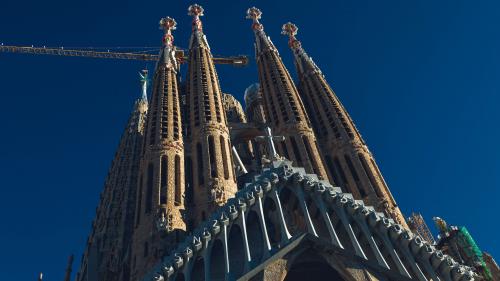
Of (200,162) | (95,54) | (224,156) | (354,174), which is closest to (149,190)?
(200,162)

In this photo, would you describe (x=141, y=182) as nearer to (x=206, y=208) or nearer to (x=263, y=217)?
(x=206, y=208)

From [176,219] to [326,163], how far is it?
10815 millimetres

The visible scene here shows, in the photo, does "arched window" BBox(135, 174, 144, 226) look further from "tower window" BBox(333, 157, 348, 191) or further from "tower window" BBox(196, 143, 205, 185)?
"tower window" BBox(333, 157, 348, 191)

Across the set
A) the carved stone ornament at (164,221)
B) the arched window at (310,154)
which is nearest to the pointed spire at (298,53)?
the arched window at (310,154)

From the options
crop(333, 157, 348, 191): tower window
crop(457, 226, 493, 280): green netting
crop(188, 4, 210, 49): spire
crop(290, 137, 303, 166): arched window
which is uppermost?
crop(188, 4, 210, 49): spire

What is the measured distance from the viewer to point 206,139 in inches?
1256

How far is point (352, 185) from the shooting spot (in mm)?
30266

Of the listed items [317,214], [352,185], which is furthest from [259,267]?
[352,185]

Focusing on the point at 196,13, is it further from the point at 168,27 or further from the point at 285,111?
the point at 285,111

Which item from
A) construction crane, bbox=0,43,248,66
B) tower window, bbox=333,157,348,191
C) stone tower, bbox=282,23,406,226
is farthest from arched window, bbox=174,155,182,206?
construction crane, bbox=0,43,248,66

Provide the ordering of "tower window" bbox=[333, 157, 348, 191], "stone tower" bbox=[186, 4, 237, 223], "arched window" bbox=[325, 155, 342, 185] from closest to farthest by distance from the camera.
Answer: "stone tower" bbox=[186, 4, 237, 223] < "tower window" bbox=[333, 157, 348, 191] < "arched window" bbox=[325, 155, 342, 185]

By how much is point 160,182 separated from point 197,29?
20965 mm

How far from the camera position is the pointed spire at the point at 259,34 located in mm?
45281

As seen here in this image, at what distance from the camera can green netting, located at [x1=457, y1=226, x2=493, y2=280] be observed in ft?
98.2
